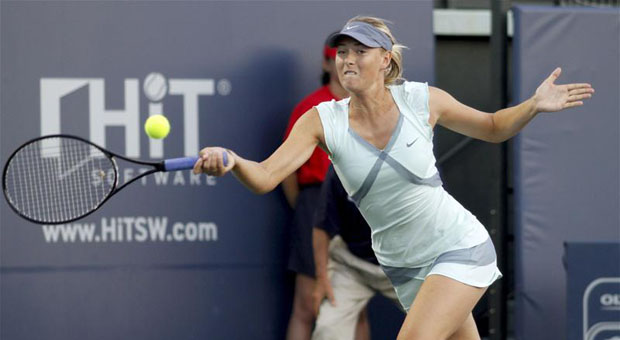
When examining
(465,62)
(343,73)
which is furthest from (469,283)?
(465,62)

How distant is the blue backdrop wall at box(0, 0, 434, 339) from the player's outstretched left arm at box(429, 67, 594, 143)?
1.87 metres

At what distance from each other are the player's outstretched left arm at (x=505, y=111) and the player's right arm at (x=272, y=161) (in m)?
0.48

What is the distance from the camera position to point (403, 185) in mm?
4254

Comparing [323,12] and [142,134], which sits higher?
[323,12]

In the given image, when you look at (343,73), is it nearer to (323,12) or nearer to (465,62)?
(323,12)

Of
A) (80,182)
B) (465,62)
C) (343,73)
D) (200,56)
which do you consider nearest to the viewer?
(343,73)

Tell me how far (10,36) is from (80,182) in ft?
2.94

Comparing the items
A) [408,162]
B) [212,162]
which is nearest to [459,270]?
[408,162]

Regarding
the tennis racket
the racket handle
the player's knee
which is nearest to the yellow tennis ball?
the racket handle

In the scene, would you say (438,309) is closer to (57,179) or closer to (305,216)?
(305,216)

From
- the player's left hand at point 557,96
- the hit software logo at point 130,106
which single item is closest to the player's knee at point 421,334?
the player's left hand at point 557,96

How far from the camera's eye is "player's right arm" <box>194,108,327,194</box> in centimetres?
365

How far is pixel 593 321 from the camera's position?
5.88 m

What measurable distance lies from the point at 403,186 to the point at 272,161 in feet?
1.73
